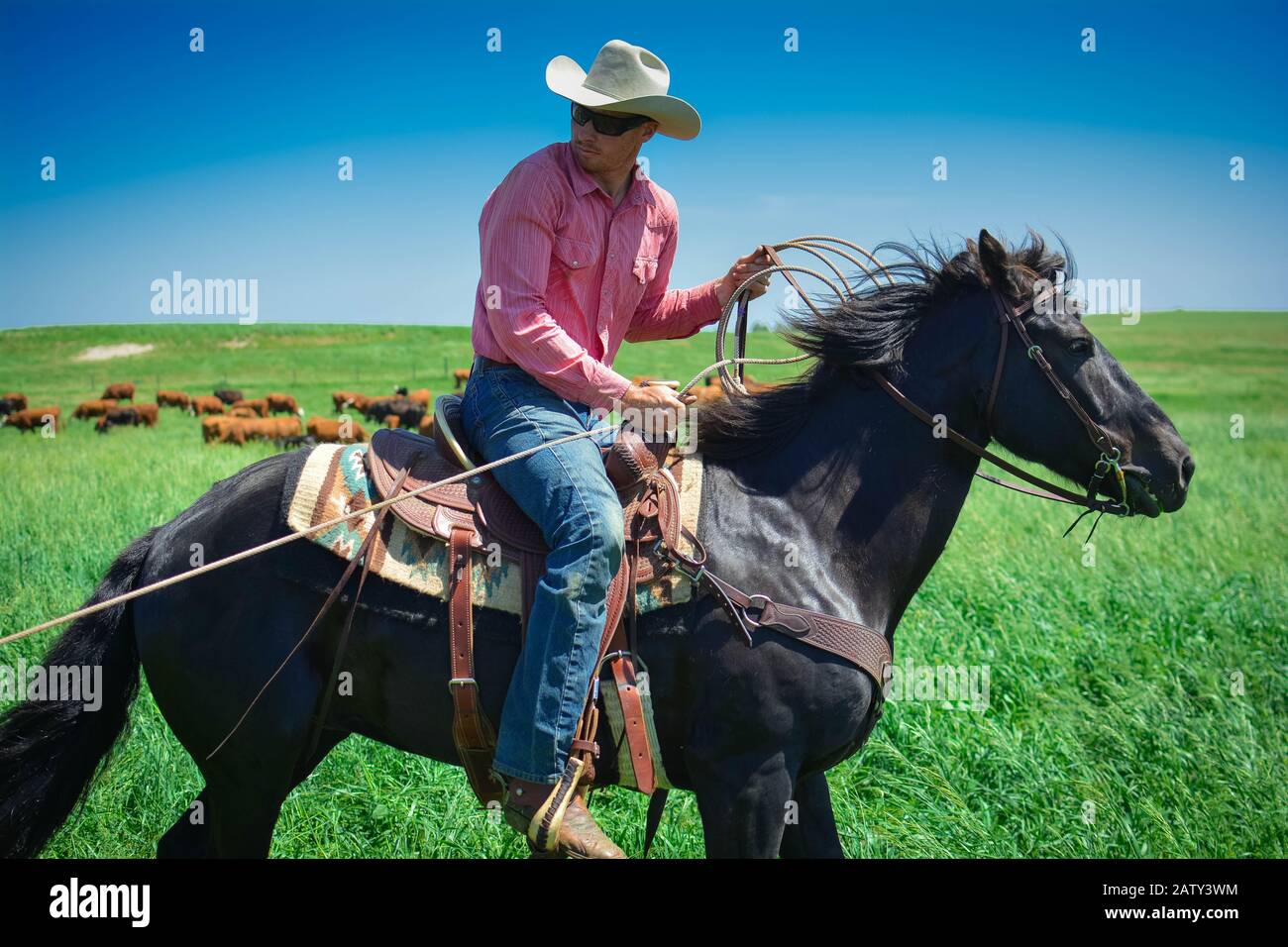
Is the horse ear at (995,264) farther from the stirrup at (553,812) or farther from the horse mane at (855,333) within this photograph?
the stirrup at (553,812)

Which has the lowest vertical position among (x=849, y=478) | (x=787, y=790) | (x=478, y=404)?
(x=787, y=790)

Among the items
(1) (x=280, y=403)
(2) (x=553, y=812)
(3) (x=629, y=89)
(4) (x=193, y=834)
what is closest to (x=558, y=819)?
(2) (x=553, y=812)

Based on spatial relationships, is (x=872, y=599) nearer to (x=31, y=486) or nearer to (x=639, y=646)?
(x=639, y=646)

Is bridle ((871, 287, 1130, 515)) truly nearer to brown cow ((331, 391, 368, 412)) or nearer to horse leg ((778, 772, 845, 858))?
horse leg ((778, 772, 845, 858))

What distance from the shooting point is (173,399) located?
3300 cm

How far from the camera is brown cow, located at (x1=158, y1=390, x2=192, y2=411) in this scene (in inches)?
1288

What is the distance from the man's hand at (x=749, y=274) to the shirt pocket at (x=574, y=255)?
81 centimetres

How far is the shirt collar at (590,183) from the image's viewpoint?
345 cm

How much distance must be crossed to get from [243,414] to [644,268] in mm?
26889

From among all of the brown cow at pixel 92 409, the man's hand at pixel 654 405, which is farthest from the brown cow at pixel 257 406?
the man's hand at pixel 654 405
